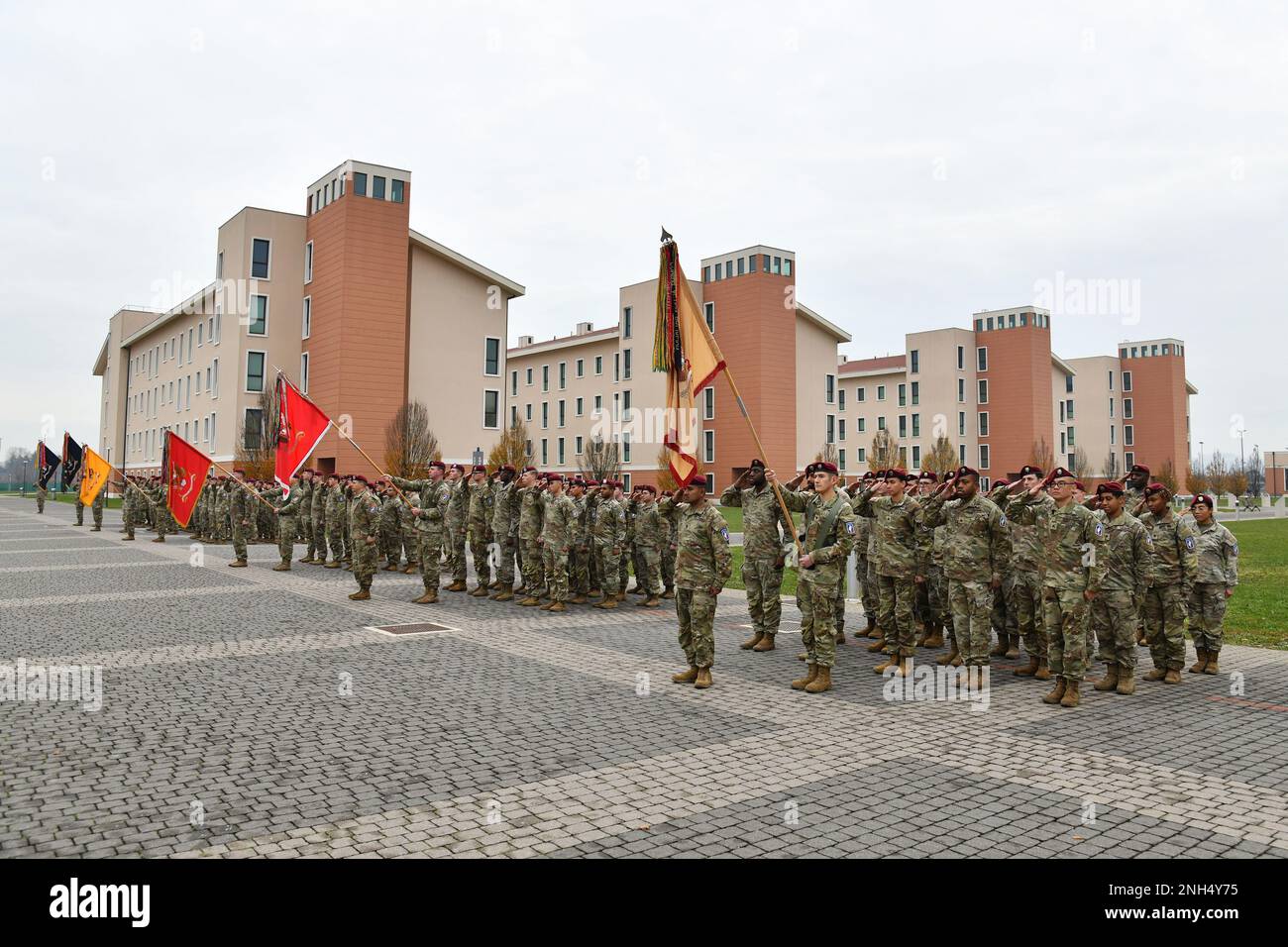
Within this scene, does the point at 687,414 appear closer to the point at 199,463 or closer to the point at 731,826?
the point at 731,826

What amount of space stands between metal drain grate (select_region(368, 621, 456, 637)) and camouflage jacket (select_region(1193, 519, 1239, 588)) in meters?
9.49

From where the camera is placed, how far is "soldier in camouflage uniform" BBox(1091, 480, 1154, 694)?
869 centimetres

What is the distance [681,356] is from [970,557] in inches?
153

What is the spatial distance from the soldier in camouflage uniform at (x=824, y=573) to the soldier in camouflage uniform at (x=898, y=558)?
1257mm

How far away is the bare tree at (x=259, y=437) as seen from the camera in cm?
4239

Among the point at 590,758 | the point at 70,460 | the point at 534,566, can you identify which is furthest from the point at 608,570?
the point at 70,460

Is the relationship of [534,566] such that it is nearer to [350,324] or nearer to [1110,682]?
[1110,682]

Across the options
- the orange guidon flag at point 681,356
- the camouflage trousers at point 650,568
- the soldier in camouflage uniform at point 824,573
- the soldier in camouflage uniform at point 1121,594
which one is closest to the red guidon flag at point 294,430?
the camouflage trousers at point 650,568

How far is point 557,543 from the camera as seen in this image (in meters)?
14.2

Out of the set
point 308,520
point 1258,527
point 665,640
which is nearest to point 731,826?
point 665,640

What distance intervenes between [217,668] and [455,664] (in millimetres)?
2478

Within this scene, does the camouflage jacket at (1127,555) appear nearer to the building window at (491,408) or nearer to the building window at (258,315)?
the building window at (491,408)

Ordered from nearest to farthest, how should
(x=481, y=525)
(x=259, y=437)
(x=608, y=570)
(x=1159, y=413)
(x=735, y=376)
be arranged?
(x=608, y=570)
(x=481, y=525)
(x=259, y=437)
(x=735, y=376)
(x=1159, y=413)

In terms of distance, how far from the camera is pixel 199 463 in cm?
2192
